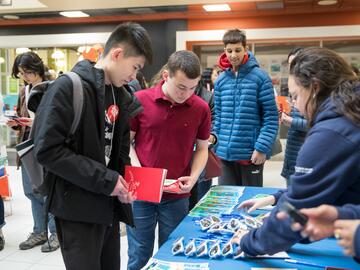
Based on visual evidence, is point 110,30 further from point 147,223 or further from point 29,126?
point 147,223

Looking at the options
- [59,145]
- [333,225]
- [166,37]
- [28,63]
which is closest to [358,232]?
[333,225]

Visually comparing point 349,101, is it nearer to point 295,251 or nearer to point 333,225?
point 333,225

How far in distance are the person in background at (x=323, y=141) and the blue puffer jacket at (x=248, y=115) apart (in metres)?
1.63

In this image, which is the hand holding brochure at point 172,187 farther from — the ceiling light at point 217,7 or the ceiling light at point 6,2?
the ceiling light at point 6,2

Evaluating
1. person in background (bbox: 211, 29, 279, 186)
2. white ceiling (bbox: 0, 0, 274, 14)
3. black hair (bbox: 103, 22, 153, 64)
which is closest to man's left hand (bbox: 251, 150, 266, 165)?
person in background (bbox: 211, 29, 279, 186)

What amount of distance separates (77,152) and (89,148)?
0.05 meters

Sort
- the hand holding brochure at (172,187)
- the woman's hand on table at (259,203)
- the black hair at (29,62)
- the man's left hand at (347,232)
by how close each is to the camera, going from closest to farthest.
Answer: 1. the man's left hand at (347,232)
2. the woman's hand on table at (259,203)
3. the hand holding brochure at (172,187)
4. the black hair at (29,62)

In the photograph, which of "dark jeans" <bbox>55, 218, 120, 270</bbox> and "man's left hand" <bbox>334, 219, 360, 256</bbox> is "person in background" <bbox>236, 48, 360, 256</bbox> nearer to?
"man's left hand" <bbox>334, 219, 360, 256</bbox>

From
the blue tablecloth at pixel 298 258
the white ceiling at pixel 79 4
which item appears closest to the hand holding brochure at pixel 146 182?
the blue tablecloth at pixel 298 258

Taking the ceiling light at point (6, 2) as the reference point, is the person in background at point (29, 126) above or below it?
below

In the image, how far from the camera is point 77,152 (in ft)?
5.02

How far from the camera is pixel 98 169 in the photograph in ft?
4.84

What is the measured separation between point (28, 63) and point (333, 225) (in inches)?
118

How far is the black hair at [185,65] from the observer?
6.50 feet
